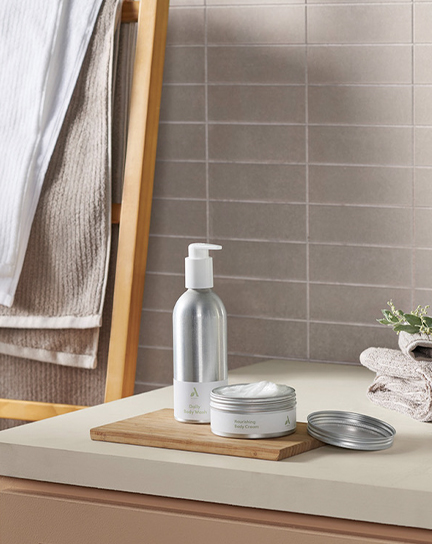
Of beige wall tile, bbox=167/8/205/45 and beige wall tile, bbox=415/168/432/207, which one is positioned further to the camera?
beige wall tile, bbox=167/8/205/45

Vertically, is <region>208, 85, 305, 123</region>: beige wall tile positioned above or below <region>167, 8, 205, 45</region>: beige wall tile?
below

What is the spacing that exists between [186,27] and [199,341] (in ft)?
2.10

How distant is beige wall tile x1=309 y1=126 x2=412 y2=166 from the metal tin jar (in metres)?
0.51

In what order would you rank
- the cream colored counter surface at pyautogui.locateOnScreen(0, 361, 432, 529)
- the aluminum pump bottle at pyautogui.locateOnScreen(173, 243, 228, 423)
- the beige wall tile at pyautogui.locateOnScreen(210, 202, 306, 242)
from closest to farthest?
1. the cream colored counter surface at pyautogui.locateOnScreen(0, 361, 432, 529)
2. the aluminum pump bottle at pyautogui.locateOnScreen(173, 243, 228, 423)
3. the beige wall tile at pyautogui.locateOnScreen(210, 202, 306, 242)

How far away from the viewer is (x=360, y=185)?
1209 mm

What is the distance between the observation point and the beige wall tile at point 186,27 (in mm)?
1285

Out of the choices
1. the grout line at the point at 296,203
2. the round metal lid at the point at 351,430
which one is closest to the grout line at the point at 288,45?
the grout line at the point at 296,203

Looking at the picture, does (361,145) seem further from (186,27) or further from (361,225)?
(186,27)

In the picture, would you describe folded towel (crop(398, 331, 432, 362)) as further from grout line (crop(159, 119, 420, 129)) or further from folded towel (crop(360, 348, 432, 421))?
grout line (crop(159, 119, 420, 129))

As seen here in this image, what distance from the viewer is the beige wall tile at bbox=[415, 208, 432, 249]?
117cm

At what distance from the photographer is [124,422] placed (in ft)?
2.85

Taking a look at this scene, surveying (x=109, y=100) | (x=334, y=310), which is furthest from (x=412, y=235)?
(x=109, y=100)

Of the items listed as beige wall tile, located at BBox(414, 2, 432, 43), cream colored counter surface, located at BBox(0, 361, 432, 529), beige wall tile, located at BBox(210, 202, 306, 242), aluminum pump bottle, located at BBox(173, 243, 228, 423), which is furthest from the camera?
beige wall tile, located at BBox(210, 202, 306, 242)

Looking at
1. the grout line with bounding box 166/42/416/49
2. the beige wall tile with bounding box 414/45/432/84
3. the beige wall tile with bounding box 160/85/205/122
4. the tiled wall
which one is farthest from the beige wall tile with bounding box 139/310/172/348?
the beige wall tile with bounding box 414/45/432/84
